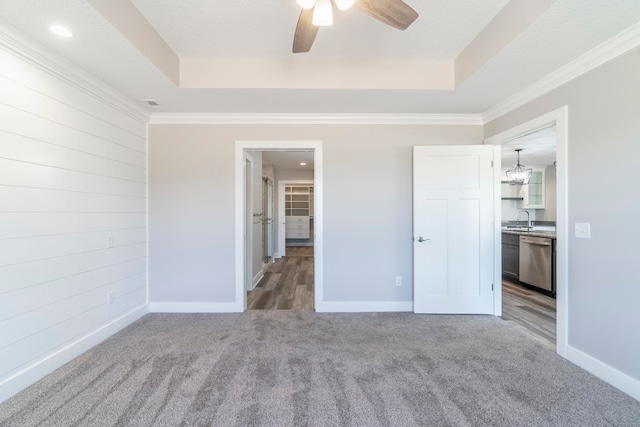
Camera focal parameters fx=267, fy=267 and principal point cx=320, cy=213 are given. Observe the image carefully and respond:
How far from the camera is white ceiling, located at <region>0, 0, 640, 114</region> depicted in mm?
1694

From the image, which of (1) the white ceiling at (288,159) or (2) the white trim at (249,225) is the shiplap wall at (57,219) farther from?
(1) the white ceiling at (288,159)

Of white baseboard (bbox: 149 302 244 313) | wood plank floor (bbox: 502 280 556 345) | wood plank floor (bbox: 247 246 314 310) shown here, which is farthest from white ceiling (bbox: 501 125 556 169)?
white baseboard (bbox: 149 302 244 313)

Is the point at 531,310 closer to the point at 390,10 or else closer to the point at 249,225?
the point at 390,10

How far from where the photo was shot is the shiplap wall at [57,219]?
5.92 ft

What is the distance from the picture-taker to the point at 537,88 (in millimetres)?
2463


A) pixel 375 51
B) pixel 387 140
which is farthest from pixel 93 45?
pixel 387 140

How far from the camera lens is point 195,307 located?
10.7ft

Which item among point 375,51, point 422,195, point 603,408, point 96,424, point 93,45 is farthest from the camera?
point 422,195

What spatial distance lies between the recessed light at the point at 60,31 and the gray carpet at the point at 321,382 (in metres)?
2.43

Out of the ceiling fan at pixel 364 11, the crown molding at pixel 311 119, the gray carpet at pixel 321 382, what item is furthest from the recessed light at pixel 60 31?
the gray carpet at pixel 321 382

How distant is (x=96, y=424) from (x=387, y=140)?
11.4 feet

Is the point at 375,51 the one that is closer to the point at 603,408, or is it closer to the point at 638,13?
the point at 638,13

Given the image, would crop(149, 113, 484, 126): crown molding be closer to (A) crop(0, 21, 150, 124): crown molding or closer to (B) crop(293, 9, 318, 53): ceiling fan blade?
(A) crop(0, 21, 150, 124): crown molding

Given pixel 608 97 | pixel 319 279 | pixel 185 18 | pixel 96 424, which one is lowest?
pixel 96 424
